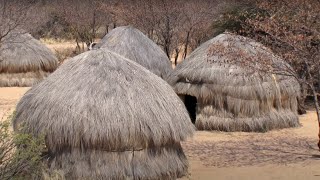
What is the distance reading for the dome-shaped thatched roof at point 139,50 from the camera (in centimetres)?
1941

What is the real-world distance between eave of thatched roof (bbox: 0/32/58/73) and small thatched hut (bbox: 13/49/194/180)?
1555 centimetres

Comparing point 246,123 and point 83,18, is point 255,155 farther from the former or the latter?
point 83,18

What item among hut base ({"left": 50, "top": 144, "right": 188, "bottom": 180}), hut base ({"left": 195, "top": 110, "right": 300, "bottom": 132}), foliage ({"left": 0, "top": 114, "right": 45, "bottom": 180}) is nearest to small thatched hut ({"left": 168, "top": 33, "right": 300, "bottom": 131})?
hut base ({"left": 195, "top": 110, "right": 300, "bottom": 132})

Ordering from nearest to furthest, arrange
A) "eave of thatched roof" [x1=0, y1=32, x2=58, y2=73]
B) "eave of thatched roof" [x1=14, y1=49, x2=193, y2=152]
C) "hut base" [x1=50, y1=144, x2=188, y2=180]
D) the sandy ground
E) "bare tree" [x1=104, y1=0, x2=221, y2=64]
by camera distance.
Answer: "eave of thatched roof" [x1=14, y1=49, x2=193, y2=152] → "hut base" [x1=50, y1=144, x2=188, y2=180] → the sandy ground → "eave of thatched roof" [x1=0, y1=32, x2=58, y2=73] → "bare tree" [x1=104, y1=0, x2=221, y2=64]

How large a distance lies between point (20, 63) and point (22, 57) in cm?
30

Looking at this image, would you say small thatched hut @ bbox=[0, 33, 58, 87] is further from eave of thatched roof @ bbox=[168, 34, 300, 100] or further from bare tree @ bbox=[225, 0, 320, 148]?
eave of thatched roof @ bbox=[168, 34, 300, 100]

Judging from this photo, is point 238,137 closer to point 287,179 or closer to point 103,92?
point 287,179

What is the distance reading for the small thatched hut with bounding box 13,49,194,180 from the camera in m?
9.84

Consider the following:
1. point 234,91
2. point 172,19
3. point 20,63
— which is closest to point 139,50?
point 234,91

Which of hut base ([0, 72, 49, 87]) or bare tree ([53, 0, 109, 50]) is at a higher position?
bare tree ([53, 0, 109, 50])

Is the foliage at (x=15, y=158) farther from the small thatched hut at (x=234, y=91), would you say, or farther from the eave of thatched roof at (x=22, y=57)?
the eave of thatched roof at (x=22, y=57)

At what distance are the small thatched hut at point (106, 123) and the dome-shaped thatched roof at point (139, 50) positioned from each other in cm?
862

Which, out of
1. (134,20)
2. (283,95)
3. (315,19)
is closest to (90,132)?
(283,95)

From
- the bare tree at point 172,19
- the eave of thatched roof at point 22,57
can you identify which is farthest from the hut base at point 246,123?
the eave of thatched roof at point 22,57
